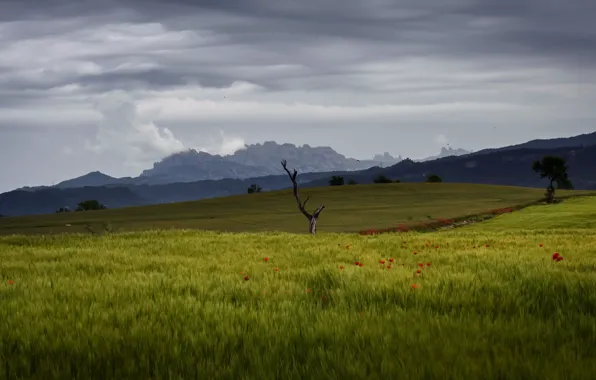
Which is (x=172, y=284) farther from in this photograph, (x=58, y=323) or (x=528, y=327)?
(x=528, y=327)

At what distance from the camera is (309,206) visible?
401 feet

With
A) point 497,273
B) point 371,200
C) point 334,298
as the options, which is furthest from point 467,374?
point 371,200

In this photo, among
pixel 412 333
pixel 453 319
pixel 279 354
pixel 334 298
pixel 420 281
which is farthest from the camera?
pixel 420 281

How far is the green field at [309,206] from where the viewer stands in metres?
92.5

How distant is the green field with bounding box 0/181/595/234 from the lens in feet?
303

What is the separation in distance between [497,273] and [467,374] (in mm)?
5488

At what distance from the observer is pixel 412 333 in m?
5.33

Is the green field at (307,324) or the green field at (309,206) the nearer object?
the green field at (307,324)

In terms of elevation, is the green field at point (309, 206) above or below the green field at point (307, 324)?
below

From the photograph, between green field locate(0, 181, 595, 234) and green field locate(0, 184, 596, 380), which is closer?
green field locate(0, 184, 596, 380)

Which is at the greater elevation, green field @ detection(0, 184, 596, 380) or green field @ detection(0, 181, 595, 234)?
green field @ detection(0, 184, 596, 380)

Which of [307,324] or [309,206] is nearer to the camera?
[307,324]

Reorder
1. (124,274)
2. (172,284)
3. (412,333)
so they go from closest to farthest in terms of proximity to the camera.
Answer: (412,333)
(172,284)
(124,274)

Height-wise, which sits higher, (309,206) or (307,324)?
(307,324)
